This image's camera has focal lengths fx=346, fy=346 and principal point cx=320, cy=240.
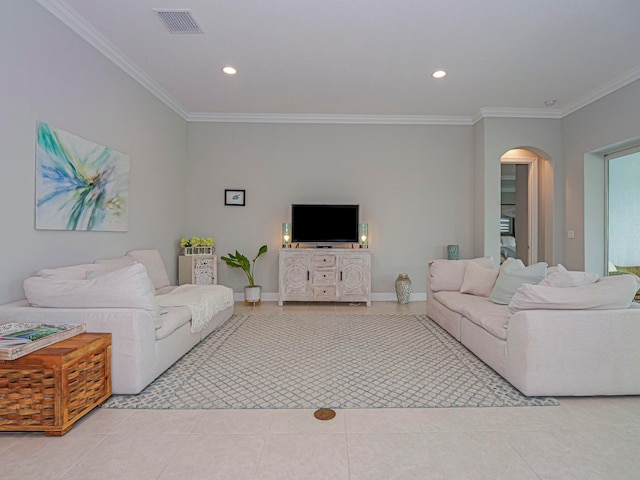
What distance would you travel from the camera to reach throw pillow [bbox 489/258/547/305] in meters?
3.06

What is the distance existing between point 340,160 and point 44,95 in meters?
3.70

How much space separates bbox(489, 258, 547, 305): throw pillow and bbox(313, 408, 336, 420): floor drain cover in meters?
2.04

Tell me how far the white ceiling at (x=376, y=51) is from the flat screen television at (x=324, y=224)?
147 centimetres

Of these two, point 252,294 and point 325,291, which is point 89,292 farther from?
point 325,291

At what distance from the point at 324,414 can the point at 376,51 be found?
323cm

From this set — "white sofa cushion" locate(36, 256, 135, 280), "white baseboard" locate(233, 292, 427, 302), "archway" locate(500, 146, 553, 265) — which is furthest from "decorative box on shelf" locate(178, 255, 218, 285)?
"archway" locate(500, 146, 553, 265)

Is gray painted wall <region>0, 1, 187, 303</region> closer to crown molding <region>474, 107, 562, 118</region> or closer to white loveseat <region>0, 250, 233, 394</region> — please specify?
white loveseat <region>0, 250, 233, 394</region>

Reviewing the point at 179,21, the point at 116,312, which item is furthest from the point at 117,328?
the point at 179,21

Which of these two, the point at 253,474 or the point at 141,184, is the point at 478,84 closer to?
the point at 141,184

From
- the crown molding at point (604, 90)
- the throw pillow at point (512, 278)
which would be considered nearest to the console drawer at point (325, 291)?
the throw pillow at point (512, 278)

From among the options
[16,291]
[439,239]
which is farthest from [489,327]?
[16,291]

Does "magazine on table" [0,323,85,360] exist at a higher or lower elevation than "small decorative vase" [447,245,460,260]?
lower

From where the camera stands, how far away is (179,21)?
294cm

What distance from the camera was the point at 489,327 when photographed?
2.66m
